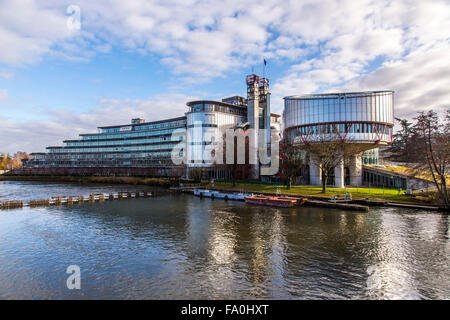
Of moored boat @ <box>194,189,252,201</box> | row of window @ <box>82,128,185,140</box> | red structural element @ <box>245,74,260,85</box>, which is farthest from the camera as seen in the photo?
row of window @ <box>82,128,185,140</box>

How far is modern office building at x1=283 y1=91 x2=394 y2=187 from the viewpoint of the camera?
67.6 metres

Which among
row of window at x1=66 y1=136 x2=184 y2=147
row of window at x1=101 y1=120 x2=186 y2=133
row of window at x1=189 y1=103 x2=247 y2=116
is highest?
row of window at x1=189 y1=103 x2=247 y2=116

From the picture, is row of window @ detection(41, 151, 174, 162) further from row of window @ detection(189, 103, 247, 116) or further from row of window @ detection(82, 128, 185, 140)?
row of window @ detection(189, 103, 247, 116)

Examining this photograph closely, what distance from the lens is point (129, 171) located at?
143375 mm

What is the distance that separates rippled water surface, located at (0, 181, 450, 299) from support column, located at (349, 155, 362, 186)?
36.6m

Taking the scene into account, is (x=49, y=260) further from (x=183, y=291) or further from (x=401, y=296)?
(x=401, y=296)

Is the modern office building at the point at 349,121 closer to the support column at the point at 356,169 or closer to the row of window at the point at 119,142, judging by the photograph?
the support column at the point at 356,169

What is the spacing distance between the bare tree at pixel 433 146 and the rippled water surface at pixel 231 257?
11.4 meters

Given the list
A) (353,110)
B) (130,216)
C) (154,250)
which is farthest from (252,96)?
(154,250)

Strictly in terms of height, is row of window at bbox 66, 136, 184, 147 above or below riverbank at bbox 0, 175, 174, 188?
above

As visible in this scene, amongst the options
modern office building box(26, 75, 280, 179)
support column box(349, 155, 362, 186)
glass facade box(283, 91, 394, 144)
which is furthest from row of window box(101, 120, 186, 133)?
support column box(349, 155, 362, 186)
